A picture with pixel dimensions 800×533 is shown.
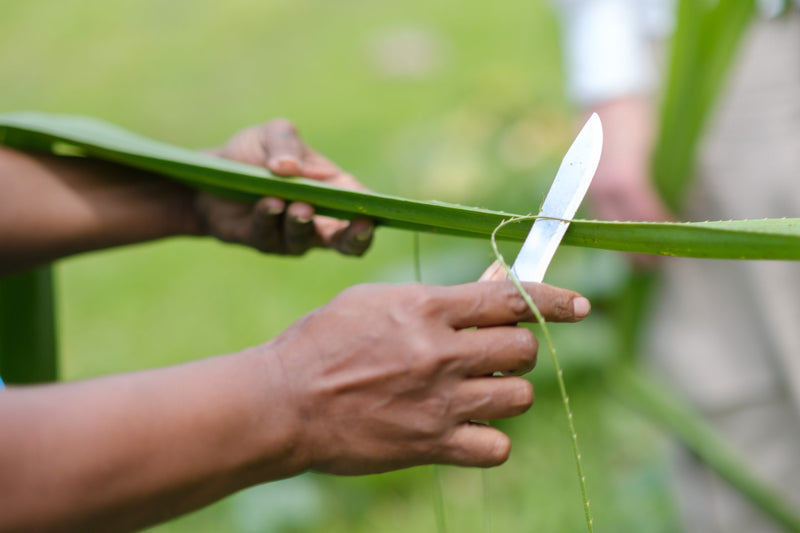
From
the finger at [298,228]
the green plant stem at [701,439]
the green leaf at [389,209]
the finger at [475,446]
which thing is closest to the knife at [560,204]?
the green leaf at [389,209]

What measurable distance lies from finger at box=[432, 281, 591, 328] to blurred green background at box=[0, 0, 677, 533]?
286 millimetres

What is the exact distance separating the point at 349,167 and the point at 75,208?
214 cm

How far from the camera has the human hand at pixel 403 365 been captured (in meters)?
0.62

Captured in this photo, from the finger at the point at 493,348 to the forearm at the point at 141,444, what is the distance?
0.15 metres

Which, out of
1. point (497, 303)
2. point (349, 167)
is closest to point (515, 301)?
point (497, 303)

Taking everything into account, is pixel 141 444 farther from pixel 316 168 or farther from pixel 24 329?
pixel 24 329

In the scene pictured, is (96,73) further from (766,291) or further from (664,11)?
(766,291)

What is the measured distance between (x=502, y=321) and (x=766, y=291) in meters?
0.77

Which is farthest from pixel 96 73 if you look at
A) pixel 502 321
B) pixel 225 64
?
pixel 502 321

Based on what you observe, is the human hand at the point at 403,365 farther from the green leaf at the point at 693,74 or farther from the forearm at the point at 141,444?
the green leaf at the point at 693,74

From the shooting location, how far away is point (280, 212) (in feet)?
2.81

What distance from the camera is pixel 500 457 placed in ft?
2.17

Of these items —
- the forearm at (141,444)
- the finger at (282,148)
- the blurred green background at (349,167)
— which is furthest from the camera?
the blurred green background at (349,167)

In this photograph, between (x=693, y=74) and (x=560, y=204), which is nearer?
(x=560, y=204)
